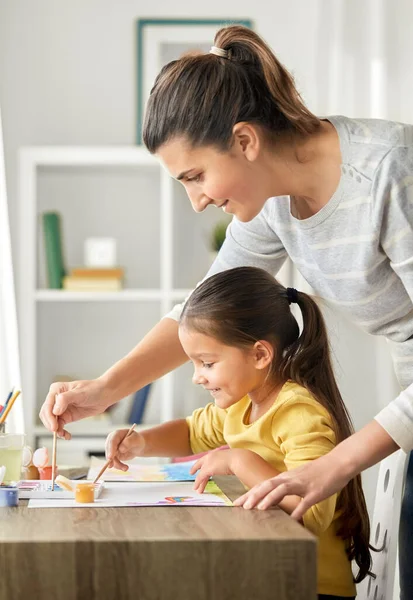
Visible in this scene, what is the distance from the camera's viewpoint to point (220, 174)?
1.35m

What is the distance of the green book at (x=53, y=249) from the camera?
3.79m

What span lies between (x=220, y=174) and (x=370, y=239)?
239 millimetres

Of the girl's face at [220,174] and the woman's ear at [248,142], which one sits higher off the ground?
the woman's ear at [248,142]

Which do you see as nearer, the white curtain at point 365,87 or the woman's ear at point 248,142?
the woman's ear at point 248,142

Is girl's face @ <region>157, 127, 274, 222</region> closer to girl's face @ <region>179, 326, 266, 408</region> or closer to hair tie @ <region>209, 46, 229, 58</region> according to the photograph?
hair tie @ <region>209, 46, 229, 58</region>

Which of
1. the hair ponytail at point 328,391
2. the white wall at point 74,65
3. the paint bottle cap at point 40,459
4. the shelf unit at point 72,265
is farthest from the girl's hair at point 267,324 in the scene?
the white wall at point 74,65

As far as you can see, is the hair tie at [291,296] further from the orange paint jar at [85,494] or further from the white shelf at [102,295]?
the white shelf at [102,295]

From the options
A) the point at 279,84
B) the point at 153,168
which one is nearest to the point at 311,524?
the point at 279,84

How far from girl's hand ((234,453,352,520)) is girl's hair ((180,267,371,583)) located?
335mm

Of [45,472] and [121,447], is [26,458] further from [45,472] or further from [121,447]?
[121,447]

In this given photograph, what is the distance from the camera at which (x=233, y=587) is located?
996 mm

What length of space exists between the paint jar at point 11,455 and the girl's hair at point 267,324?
0.35m

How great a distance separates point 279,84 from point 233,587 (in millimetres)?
747

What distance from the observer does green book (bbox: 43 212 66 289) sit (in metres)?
3.79
